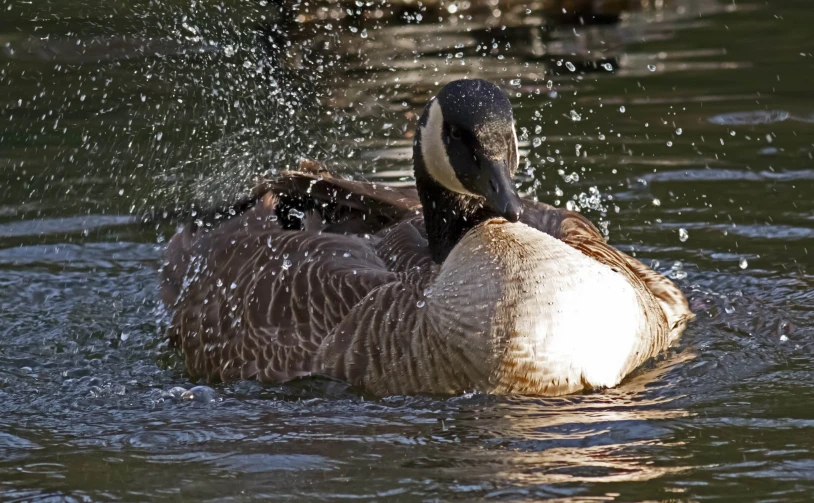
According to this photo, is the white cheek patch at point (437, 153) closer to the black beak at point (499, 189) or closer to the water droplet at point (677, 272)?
the black beak at point (499, 189)

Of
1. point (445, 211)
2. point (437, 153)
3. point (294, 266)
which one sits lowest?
point (294, 266)

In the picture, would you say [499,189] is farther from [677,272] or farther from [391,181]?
[391,181]

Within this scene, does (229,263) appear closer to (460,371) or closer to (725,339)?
(460,371)

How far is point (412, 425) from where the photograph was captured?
6008 mm

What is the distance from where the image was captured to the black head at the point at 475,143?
6.16 metres

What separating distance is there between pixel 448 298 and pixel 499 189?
66cm

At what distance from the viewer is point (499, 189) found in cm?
611

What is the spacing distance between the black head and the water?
1097 mm

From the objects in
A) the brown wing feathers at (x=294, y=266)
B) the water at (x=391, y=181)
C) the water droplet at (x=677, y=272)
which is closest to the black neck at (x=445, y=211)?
the brown wing feathers at (x=294, y=266)

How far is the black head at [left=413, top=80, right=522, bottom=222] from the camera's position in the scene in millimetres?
6164

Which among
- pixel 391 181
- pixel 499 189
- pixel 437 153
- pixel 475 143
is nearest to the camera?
pixel 499 189

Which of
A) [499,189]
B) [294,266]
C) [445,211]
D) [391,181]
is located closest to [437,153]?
[445,211]

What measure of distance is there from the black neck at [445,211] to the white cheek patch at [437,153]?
0.07m

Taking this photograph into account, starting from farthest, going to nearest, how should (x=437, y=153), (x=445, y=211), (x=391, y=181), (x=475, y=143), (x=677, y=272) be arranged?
(x=391, y=181), (x=677, y=272), (x=445, y=211), (x=437, y=153), (x=475, y=143)
